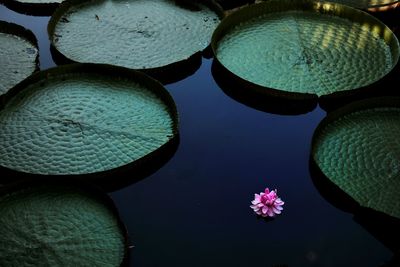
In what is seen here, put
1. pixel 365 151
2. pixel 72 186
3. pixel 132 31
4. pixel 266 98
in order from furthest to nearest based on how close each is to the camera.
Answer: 1. pixel 132 31
2. pixel 266 98
3. pixel 365 151
4. pixel 72 186

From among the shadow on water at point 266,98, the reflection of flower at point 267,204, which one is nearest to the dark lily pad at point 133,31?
the shadow on water at point 266,98

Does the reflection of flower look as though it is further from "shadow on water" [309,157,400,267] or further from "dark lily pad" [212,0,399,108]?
"dark lily pad" [212,0,399,108]

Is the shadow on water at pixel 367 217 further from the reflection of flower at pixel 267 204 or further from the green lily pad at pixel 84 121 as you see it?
the green lily pad at pixel 84 121

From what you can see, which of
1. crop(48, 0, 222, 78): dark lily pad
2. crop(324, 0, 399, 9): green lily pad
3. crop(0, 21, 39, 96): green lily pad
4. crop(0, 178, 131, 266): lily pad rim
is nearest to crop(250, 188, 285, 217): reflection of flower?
crop(0, 178, 131, 266): lily pad rim

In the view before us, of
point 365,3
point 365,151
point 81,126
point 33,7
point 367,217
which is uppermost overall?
point 33,7

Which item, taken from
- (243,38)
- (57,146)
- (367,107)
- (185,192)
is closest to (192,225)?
(185,192)

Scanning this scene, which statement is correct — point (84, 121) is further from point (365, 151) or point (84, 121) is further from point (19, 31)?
point (365, 151)

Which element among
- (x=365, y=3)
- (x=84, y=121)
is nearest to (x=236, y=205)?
(x=84, y=121)
